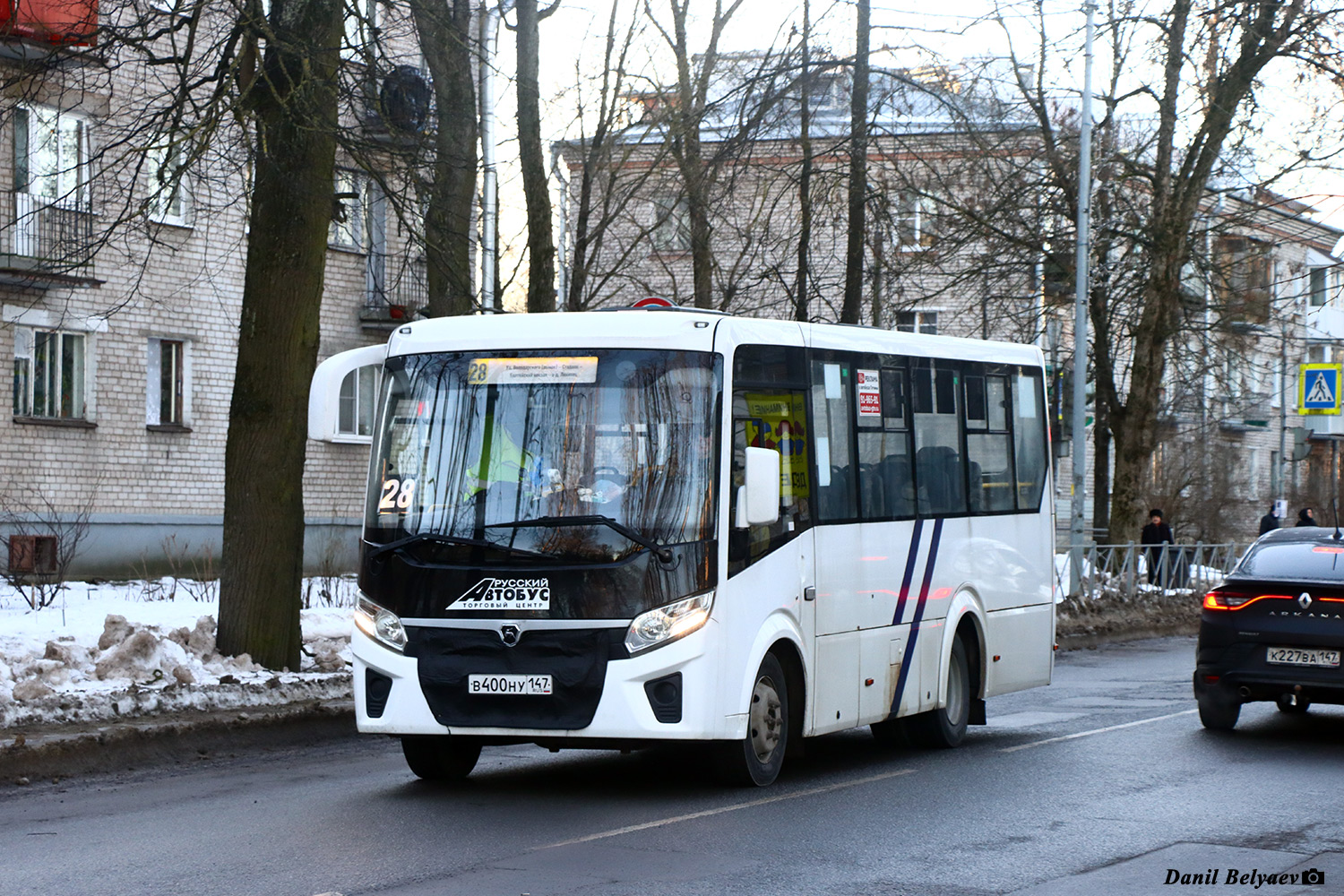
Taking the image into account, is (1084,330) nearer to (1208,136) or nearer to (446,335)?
(1208,136)

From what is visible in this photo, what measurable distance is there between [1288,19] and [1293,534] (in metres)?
16.0

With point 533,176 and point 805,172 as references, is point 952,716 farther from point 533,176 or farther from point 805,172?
point 805,172

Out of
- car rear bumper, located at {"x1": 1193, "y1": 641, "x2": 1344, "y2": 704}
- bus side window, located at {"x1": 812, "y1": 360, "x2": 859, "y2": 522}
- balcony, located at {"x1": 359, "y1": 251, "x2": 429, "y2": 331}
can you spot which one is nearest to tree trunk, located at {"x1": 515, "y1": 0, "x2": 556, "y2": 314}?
bus side window, located at {"x1": 812, "y1": 360, "x2": 859, "y2": 522}

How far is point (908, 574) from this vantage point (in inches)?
464

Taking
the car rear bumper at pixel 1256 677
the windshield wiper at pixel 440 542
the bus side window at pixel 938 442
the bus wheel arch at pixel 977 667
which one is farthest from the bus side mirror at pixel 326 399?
the car rear bumper at pixel 1256 677

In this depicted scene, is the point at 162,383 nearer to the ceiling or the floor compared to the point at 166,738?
nearer to the ceiling

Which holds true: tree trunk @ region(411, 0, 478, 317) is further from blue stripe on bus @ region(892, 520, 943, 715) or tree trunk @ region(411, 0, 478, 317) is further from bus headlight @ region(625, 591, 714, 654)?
bus headlight @ region(625, 591, 714, 654)

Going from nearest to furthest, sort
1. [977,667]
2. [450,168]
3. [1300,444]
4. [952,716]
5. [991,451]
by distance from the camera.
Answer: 1. [952,716]
2. [977,667]
3. [991,451]
4. [450,168]
5. [1300,444]

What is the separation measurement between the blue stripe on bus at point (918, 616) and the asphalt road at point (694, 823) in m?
0.49

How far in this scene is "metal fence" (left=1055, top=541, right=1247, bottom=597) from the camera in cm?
2742

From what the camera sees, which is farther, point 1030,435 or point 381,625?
point 1030,435

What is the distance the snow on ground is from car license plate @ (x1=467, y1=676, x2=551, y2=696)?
3222 millimetres

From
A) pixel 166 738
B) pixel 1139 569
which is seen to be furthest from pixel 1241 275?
pixel 166 738

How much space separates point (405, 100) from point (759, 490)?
307 inches
